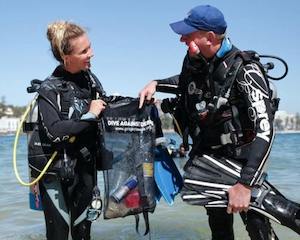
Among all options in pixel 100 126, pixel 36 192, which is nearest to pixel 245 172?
pixel 100 126

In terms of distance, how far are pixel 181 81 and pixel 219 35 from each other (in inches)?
21.9

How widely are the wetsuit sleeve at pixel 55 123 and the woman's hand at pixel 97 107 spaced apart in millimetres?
96

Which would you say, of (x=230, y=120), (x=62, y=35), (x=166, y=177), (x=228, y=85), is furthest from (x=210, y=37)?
(x=166, y=177)

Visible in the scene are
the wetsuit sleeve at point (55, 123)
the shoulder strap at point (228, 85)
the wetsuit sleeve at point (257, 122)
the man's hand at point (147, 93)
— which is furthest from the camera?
the man's hand at point (147, 93)

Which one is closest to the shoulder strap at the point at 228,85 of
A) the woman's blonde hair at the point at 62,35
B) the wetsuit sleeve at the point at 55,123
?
the wetsuit sleeve at the point at 55,123

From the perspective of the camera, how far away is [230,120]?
3.34m

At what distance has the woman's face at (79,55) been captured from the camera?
11.6 ft

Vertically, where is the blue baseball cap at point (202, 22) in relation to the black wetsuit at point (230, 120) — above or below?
above

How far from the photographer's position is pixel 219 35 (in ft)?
10.8

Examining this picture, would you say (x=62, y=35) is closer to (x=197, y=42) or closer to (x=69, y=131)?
(x=69, y=131)

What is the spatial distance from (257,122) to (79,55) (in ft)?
4.52

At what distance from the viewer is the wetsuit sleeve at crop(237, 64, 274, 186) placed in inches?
122

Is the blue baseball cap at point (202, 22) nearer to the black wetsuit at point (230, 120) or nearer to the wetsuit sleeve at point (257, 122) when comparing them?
the black wetsuit at point (230, 120)

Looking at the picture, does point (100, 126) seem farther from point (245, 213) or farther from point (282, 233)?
point (282, 233)
